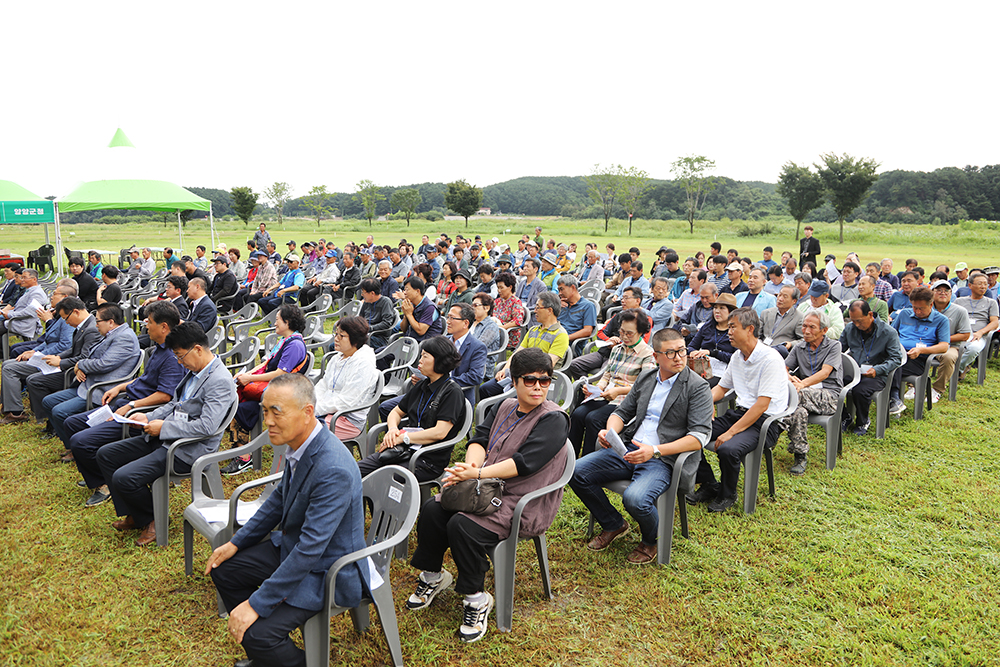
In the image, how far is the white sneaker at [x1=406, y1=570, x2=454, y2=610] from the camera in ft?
10.3

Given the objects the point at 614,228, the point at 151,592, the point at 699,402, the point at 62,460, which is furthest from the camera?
the point at 614,228

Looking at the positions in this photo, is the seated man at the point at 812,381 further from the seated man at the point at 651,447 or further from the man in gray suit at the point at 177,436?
the man in gray suit at the point at 177,436

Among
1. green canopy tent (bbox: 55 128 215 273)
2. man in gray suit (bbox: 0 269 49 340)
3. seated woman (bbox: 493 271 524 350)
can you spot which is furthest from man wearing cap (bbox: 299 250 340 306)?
green canopy tent (bbox: 55 128 215 273)

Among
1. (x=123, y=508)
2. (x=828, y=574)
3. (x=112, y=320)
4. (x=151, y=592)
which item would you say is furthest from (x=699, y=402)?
(x=112, y=320)

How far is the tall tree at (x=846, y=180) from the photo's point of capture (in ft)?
134

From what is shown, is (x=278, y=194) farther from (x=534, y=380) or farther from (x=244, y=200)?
(x=534, y=380)

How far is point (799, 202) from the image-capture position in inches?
1818

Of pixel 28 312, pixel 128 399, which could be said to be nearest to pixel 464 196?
pixel 28 312

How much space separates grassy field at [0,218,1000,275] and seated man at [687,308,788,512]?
2344 cm

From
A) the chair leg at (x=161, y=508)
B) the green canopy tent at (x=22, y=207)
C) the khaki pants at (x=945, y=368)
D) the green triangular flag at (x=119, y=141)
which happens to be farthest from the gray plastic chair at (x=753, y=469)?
the green triangular flag at (x=119, y=141)

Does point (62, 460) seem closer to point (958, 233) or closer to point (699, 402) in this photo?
A: point (699, 402)

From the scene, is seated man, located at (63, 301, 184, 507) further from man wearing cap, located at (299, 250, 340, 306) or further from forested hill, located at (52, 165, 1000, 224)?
forested hill, located at (52, 165, 1000, 224)

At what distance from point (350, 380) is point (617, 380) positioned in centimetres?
218

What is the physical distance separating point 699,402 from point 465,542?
1.74 metres
